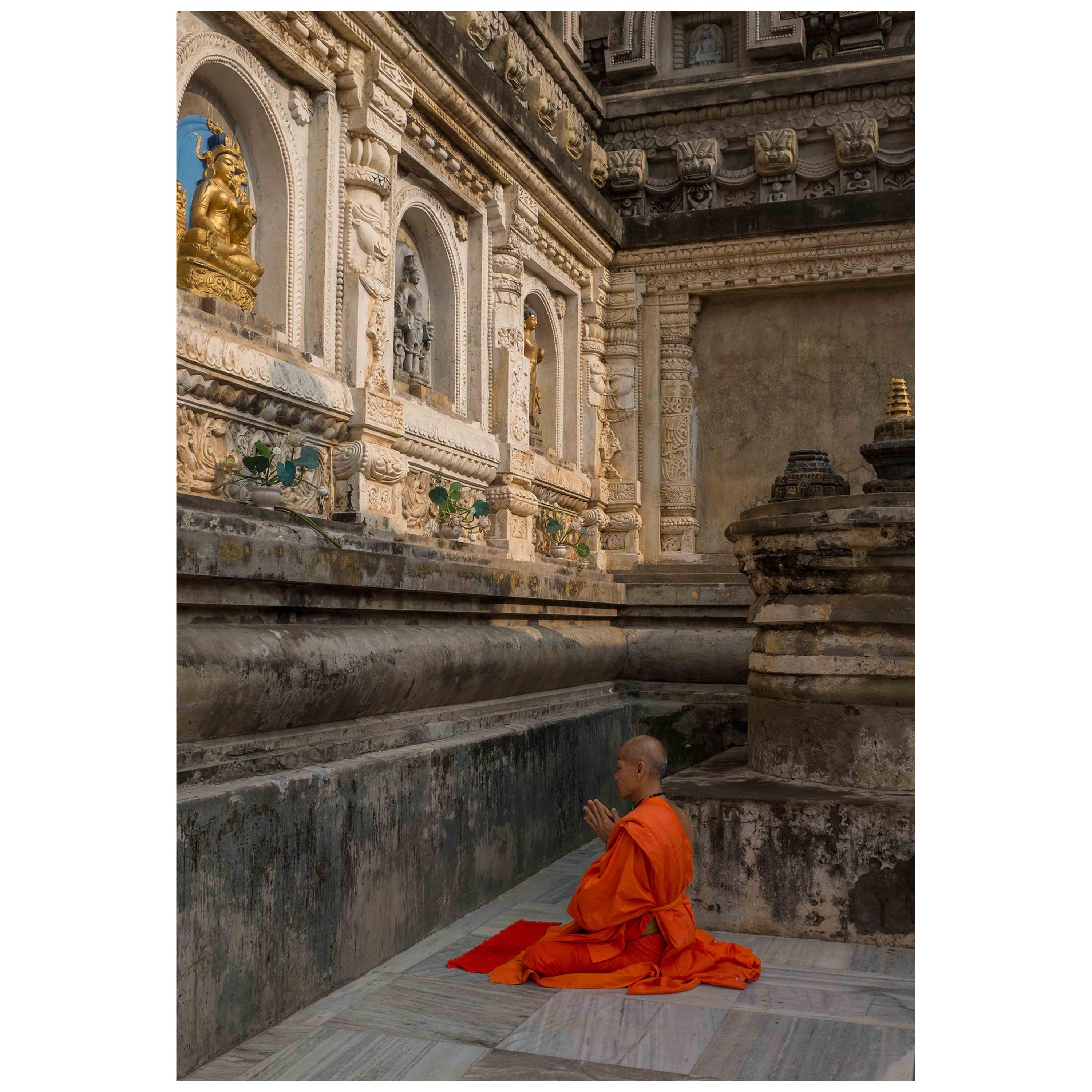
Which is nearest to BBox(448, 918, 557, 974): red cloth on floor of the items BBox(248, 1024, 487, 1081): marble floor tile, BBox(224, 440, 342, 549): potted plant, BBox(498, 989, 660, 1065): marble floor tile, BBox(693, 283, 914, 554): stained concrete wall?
BBox(498, 989, 660, 1065): marble floor tile

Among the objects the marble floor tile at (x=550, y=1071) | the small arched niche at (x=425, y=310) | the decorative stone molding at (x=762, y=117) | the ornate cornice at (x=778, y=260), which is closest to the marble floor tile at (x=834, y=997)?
the marble floor tile at (x=550, y=1071)

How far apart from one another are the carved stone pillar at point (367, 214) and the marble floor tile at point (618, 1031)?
3.77 m

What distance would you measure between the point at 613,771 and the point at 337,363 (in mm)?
2909

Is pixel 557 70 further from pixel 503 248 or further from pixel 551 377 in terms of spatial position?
pixel 551 377

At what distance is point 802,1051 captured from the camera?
3025mm

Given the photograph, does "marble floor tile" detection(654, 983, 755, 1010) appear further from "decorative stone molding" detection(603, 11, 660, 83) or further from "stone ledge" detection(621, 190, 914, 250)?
"decorative stone molding" detection(603, 11, 660, 83)

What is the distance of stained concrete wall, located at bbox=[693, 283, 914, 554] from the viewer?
10.1m

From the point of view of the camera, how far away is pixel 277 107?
5.87 meters

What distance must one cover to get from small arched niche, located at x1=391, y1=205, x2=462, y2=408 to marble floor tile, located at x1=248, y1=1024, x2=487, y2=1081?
15.9 feet

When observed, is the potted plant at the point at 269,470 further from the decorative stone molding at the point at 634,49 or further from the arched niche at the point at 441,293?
the decorative stone molding at the point at 634,49

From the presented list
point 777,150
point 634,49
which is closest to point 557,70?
point 634,49

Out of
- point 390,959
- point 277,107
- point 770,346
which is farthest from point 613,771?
point 770,346

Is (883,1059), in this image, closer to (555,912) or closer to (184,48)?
(555,912)

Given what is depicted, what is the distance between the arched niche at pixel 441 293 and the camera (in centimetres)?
762
